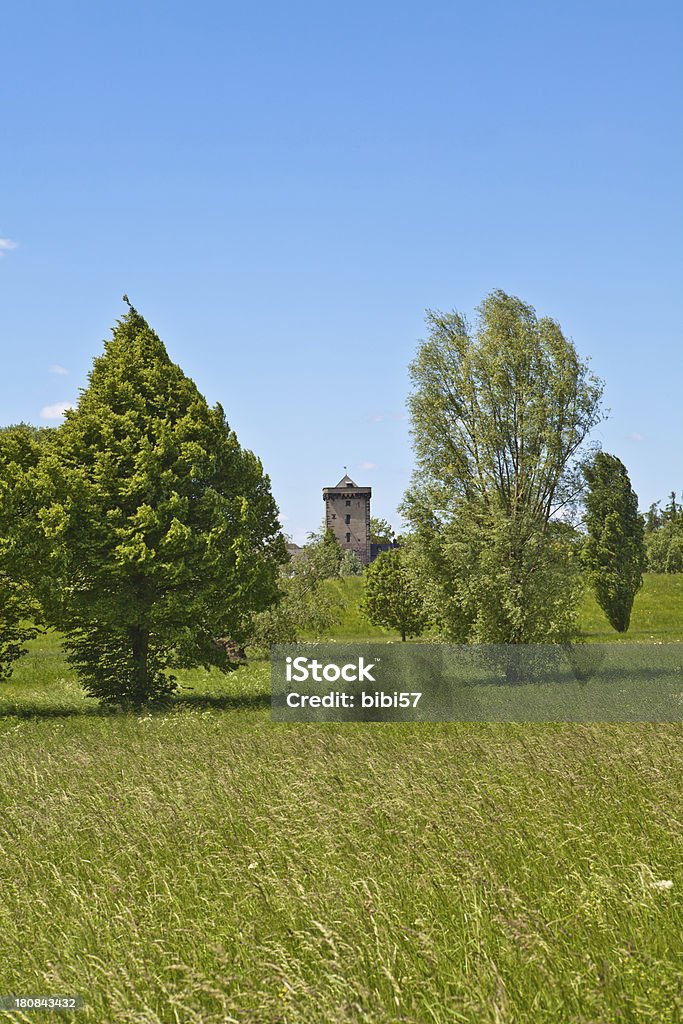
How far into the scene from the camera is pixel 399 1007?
4418mm

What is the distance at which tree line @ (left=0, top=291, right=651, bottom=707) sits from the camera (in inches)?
793

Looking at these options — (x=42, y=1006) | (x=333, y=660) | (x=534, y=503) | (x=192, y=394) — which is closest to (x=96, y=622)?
(x=192, y=394)

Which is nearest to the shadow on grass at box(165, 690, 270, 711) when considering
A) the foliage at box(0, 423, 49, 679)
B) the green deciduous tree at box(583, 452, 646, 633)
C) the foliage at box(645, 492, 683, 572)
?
the foliage at box(0, 423, 49, 679)

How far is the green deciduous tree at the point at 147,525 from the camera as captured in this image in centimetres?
2003

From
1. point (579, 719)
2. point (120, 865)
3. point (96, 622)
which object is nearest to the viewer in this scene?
point (120, 865)

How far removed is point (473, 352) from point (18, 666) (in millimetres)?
20358

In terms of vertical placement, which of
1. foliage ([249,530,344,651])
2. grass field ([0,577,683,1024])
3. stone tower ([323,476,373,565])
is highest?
stone tower ([323,476,373,565])

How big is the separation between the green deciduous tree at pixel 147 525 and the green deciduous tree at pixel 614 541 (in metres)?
28.7

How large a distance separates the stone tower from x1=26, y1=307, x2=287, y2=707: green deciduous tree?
130 meters

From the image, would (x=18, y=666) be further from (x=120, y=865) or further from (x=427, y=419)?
(x=120, y=865)

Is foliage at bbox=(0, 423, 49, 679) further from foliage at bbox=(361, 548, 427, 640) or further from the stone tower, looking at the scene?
the stone tower

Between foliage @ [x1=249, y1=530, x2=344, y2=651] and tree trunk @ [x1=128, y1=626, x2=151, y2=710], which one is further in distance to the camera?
foliage @ [x1=249, y1=530, x2=344, y2=651]

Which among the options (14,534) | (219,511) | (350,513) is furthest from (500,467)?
(350,513)

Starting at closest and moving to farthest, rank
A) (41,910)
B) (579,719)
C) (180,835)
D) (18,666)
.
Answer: (41,910)
(180,835)
(579,719)
(18,666)
